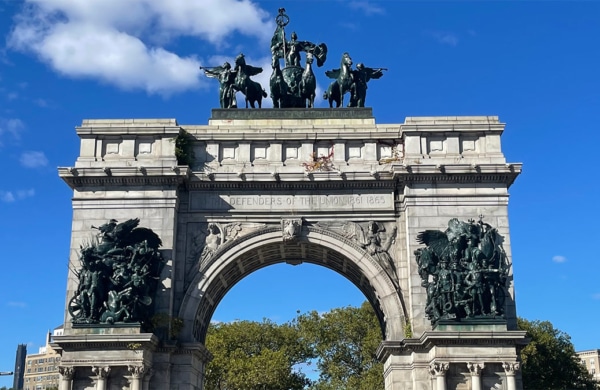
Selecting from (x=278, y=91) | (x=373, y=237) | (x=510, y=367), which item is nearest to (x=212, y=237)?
(x=373, y=237)

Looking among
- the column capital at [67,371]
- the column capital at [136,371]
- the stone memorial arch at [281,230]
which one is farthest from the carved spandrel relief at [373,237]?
the column capital at [67,371]

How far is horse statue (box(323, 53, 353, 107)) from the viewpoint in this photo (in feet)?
112

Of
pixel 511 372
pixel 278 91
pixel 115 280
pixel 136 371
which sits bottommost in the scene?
pixel 511 372

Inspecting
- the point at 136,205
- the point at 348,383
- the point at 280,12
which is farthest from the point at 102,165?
the point at 348,383

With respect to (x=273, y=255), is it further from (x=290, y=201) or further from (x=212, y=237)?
(x=212, y=237)

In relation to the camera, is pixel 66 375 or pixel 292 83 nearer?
pixel 66 375

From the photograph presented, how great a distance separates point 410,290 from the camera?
3003 centimetres

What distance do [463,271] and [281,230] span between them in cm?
710

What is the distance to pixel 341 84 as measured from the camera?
34250 millimetres

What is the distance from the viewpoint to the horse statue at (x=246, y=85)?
3422 cm

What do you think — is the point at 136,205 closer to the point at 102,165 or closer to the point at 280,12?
the point at 102,165

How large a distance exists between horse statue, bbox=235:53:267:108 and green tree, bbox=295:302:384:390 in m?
25.5

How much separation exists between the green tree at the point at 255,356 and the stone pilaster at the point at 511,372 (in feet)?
96.1

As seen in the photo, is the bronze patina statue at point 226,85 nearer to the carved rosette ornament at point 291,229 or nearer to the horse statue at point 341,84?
the horse statue at point 341,84
